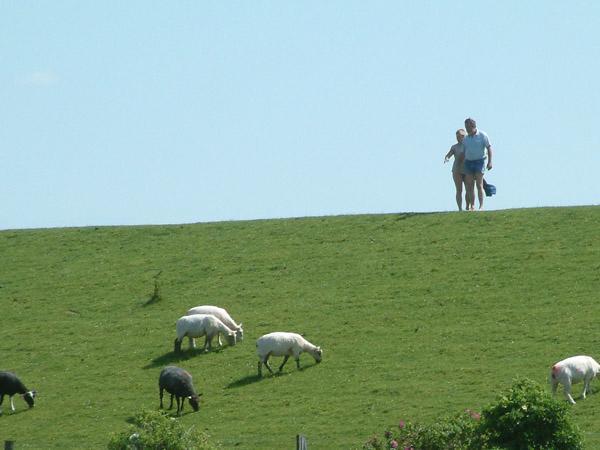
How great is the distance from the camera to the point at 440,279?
40.6 meters

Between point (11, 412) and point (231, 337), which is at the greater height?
point (231, 337)

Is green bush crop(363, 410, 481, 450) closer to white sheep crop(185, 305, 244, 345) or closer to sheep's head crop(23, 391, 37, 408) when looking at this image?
sheep's head crop(23, 391, 37, 408)

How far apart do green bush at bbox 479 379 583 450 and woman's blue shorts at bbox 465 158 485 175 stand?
22038mm

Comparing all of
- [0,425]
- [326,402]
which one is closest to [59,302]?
[0,425]

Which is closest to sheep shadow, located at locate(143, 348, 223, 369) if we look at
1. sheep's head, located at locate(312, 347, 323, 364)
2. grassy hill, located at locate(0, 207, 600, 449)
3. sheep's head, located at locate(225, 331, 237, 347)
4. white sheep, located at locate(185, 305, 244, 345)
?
grassy hill, located at locate(0, 207, 600, 449)

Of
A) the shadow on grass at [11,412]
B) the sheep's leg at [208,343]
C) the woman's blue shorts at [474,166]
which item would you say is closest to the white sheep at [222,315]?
the sheep's leg at [208,343]

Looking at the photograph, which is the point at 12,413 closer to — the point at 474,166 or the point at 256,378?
the point at 256,378

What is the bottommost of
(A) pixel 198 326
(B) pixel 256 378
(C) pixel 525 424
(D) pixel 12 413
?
(C) pixel 525 424

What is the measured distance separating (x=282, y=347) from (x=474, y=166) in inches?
496

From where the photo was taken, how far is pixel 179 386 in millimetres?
31438

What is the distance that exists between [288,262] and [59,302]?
7.23 m

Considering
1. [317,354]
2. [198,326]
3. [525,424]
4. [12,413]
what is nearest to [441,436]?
[525,424]

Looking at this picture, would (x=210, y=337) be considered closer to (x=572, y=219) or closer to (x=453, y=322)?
(x=453, y=322)

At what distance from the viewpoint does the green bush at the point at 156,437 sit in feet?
75.7
